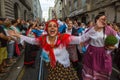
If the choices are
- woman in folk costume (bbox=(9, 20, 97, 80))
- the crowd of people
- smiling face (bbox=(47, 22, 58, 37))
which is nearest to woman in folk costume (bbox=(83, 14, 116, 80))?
the crowd of people

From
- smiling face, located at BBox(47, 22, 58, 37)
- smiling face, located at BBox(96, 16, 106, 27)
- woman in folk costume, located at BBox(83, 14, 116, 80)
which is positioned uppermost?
smiling face, located at BBox(96, 16, 106, 27)

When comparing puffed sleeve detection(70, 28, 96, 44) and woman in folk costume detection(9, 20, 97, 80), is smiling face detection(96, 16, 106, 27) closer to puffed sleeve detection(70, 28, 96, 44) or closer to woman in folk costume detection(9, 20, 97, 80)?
puffed sleeve detection(70, 28, 96, 44)

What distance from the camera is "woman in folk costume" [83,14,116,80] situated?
4.46 meters

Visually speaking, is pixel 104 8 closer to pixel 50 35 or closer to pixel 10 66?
pixel 10 66

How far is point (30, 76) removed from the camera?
786cm

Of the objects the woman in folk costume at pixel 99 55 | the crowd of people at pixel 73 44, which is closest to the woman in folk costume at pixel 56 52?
the crowd of people at pixel 73 44

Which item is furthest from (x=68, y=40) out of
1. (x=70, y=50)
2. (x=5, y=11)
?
(x=5, y=11)

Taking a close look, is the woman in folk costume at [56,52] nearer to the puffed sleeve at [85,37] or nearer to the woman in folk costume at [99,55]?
the puffed sleeve at [85,37]

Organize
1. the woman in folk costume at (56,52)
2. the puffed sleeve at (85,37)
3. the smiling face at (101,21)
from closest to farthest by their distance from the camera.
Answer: the woman in folk costume at (56,52), the puffed sleeve at (85,37), the smiling face at (101,21)

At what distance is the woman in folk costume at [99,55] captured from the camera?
4.46 m

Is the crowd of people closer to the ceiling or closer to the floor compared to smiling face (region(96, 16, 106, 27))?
closer to the floor

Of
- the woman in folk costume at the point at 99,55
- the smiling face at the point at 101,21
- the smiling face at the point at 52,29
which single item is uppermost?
the smiling face at the point at 101,21

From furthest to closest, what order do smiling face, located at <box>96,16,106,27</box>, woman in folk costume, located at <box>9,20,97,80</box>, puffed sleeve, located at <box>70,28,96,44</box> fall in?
smiling face, located at <box>96,16,106,27</box>
puffed sleeve, located at <box>70,28,96,44</box>
woman in folk costume, located at <box>9,20,97,80</box>

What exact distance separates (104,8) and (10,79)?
57.6ft
